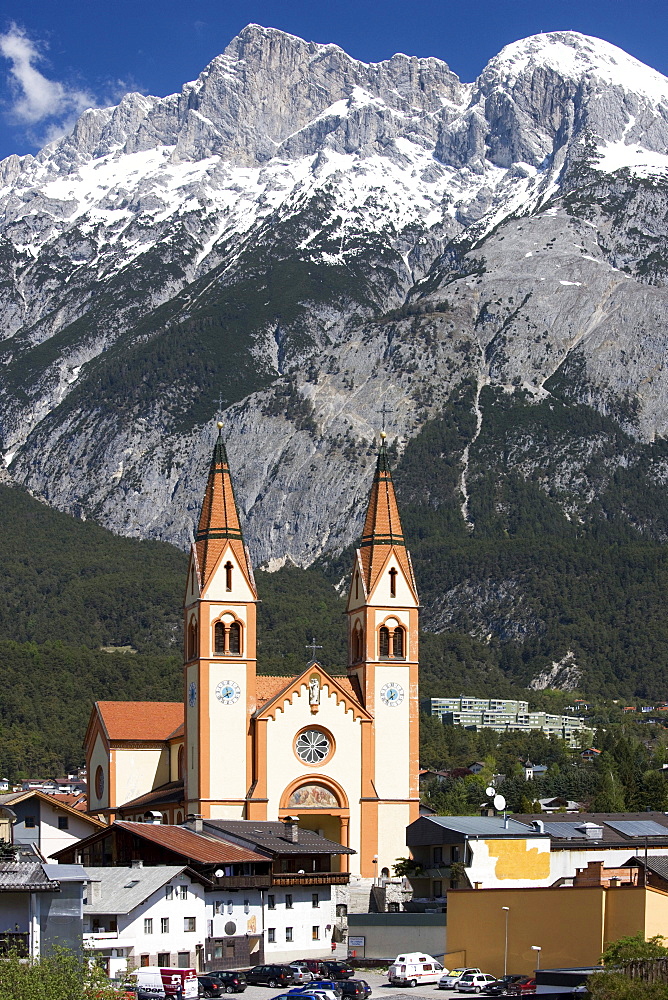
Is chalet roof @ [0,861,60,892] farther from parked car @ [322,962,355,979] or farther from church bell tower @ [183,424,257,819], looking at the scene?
church bell tower @ [183,424,257,819]

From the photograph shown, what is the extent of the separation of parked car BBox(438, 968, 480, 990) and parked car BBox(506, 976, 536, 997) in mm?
3171

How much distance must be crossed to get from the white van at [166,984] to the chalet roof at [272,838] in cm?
1732

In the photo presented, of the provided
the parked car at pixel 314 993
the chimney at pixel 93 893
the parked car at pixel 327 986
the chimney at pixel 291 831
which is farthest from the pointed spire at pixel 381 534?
the parked car at pixel 314 993

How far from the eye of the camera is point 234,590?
11425cm

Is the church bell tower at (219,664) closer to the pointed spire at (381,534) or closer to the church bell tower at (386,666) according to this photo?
the church bell tower at (386,666)

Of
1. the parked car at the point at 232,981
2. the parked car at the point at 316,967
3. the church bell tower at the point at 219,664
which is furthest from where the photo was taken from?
the church bell tower at the point at 219,664

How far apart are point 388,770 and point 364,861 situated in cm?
616

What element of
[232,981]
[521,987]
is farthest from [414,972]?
[521,987]

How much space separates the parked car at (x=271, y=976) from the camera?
73.9 meters

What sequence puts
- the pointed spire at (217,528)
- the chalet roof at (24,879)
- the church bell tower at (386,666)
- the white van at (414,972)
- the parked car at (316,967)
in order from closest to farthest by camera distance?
1. the chalet roof at (24,879)
2. the white van at (414,972)
3. the parked car at (316,967)
4. the church bell tower at (386,666)
5. the pointed spire at (217,528)

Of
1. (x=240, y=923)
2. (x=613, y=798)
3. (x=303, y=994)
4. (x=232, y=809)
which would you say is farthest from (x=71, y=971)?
(x=613, y=798)

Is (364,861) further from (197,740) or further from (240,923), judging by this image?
(240,923)

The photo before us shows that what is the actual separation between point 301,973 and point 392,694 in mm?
41899

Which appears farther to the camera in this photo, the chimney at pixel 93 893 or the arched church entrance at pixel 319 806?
the arched church entrance at pixel 319 806
